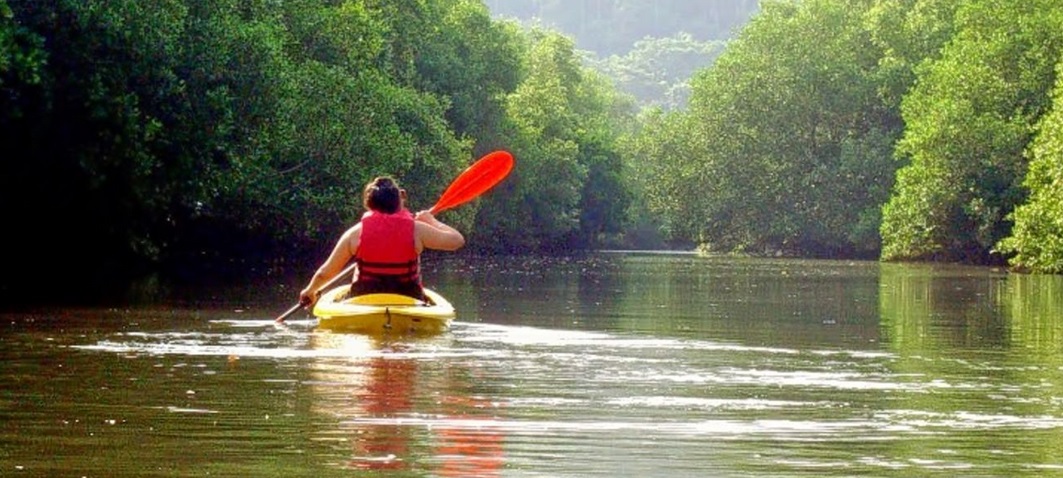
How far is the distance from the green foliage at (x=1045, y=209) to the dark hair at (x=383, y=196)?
3081cm

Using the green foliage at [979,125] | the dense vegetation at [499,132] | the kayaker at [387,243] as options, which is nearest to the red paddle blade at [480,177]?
the kayaker at [387,243]

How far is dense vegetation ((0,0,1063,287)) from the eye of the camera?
92.8 ft

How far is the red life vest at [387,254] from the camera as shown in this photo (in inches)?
628

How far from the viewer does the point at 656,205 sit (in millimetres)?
81188

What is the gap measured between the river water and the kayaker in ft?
2.27

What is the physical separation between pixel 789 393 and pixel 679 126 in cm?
6881

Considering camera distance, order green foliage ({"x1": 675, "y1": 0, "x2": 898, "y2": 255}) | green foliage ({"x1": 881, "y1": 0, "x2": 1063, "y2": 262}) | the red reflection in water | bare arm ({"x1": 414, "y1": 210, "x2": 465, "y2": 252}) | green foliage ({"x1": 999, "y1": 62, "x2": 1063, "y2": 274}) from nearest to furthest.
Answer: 1. the red reflection in water
2. bare arm ({"x1": 414, "y1": 210, "x2": 465, "y2": 252})
3. green foliage ({"x1": 999, "y1": 62, "x2": 1063, "y2": 274})
4. green foliage ({"x1": 881, "y1": 0, "x2": 1063, "y2": 262})
5. green foliage ({"x1": 675, "y1": 0, "x2": 898, "y2": 255})

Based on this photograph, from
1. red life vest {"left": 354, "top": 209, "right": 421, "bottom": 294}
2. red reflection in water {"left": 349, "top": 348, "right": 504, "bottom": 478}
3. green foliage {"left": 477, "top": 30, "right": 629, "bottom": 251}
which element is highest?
green foliage {"left": 477, "top": 30, "right": 629, "bottom": 251}

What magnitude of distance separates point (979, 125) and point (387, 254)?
134ft

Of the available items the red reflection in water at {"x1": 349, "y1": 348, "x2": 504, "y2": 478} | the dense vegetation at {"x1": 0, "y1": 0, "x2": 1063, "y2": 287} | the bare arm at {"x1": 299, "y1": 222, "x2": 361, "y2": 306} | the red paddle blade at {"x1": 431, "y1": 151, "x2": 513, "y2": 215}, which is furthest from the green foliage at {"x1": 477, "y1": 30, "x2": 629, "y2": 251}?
the red reflection in water at {"x1": 349, "y1": 348, "x2": 504, "y2": 478}

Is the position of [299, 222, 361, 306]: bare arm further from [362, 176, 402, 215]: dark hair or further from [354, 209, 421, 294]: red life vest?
[362, 176, 402, 215]: dark hair

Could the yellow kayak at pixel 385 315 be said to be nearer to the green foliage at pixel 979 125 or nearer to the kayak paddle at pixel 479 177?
the kayak paddle at pixel 479 177

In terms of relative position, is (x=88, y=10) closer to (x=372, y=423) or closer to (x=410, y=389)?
(x=410, y=389)

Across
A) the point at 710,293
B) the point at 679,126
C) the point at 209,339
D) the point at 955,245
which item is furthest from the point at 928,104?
the point at 209,339
